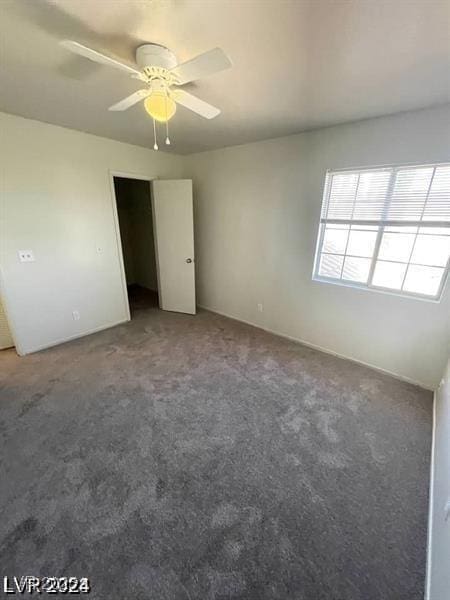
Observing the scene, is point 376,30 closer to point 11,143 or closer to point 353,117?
point 353,117

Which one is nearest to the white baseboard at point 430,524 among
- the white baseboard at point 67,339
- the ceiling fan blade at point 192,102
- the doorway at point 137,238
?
the ceiling fan blade at point 192,102

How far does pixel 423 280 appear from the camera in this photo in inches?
89.7

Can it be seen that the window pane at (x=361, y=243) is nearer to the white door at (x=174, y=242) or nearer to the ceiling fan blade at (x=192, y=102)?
the ceiling fan blade at (x=192, y=102)

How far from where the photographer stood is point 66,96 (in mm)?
1965

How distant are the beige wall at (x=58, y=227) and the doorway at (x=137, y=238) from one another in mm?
1206

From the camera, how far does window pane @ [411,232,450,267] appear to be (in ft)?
6.98

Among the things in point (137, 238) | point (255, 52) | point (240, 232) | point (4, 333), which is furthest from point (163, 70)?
point (137, 238)

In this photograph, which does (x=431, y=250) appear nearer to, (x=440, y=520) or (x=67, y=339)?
(x=440, y=520)

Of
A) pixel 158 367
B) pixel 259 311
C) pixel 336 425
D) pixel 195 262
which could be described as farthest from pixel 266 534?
pixel 195 262

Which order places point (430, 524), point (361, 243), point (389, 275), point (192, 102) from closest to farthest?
point (430, 524), point (192, 102), point (389, 275), point (361, 243)

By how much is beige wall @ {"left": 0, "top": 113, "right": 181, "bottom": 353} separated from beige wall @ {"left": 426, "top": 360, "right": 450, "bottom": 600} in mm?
3715

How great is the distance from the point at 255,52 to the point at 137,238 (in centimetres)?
431

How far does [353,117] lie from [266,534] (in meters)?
3.18

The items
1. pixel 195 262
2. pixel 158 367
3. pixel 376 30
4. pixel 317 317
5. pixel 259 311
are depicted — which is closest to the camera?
pixel 376 30
